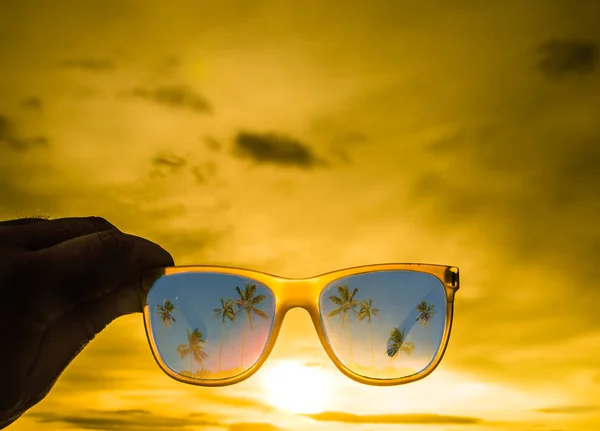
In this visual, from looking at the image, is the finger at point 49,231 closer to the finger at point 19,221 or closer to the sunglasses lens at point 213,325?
the finger at point 19,221

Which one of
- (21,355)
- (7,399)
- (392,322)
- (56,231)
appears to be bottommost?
(7,399)

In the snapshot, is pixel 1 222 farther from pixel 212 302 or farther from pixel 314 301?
pixel 314 301

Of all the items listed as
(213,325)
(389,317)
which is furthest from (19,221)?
(389,317)

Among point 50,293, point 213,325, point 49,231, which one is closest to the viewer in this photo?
point 50,293

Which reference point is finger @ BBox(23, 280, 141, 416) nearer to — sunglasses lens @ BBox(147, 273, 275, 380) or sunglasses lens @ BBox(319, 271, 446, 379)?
sunglasses lens @ BBox(147, 273, 275, 380)

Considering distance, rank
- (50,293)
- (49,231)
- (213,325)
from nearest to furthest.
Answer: (50,293), (49,231), (213,325)

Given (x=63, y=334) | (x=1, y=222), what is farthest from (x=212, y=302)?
(x=1, y=222)

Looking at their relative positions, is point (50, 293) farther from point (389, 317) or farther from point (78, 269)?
point (389, 317)
